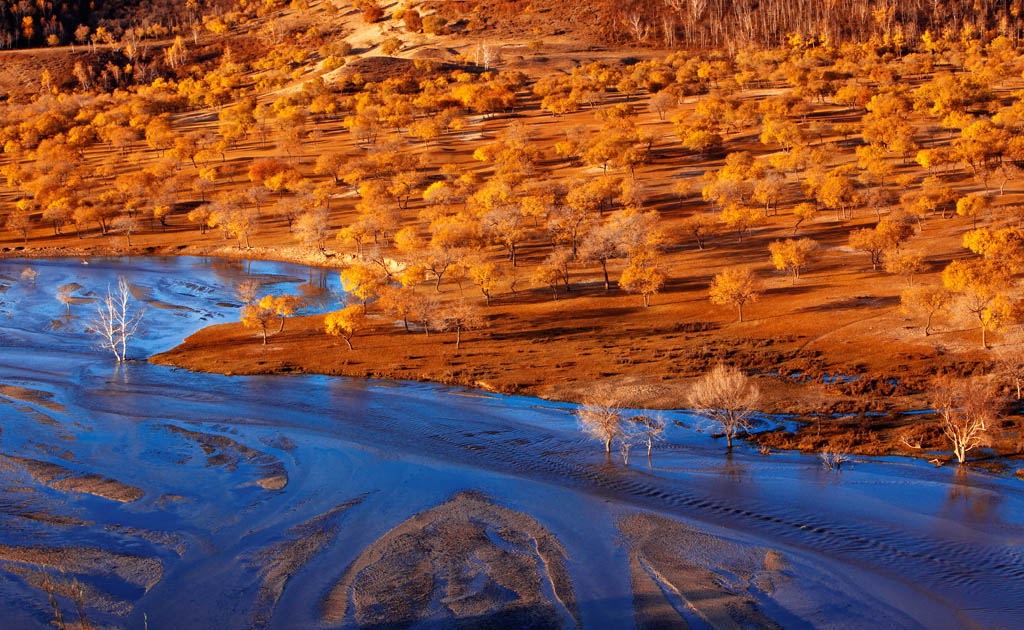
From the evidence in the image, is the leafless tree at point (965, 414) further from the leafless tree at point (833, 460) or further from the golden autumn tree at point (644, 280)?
the golden autumn tree at point (644, 280)

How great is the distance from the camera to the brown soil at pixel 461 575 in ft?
105

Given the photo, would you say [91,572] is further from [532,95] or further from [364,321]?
[532,95]

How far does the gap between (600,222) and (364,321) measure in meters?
34.5

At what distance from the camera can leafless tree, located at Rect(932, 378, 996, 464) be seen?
143 ft

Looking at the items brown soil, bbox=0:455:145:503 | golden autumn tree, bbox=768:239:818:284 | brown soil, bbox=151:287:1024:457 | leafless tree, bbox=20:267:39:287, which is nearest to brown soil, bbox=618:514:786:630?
brown soil, bbox=151:287:1024:457

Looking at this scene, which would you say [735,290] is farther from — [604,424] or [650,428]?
[604,424]

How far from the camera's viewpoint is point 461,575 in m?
34.9

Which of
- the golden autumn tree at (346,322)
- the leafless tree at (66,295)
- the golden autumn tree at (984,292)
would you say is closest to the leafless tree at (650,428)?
the golden autumn tree at (984,292)

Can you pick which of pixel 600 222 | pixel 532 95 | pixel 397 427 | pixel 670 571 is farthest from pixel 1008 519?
pixel 532 95

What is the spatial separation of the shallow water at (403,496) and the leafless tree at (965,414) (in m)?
2.25

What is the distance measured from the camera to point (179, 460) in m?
47.7

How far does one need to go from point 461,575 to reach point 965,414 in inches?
1209

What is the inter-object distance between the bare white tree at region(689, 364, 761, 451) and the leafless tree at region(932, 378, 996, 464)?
34.2 feet

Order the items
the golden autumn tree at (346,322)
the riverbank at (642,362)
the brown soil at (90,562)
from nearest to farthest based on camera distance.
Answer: the brown soil at (90,562) → the riverbank at (642,362) → the golden autumn tree at (346,322)
